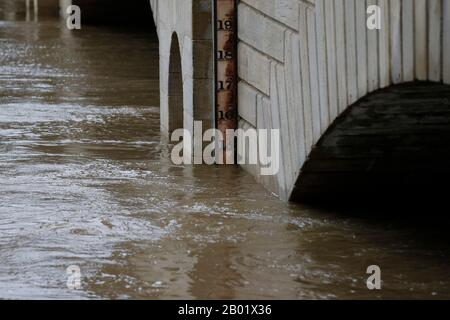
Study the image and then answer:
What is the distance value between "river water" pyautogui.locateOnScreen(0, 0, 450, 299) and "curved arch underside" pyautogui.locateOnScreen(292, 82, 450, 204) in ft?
1.20

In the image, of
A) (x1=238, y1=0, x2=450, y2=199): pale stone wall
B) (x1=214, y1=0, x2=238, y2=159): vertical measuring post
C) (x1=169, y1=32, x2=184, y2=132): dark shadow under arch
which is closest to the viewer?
(x1=238, y1=0, x2=450, y2=199): pale stone wall

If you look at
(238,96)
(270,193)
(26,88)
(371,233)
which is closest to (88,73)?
(26,88)

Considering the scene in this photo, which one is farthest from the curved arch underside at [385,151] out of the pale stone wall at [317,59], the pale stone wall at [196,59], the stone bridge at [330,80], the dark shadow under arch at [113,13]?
the dark shadow under arch at [113,13]

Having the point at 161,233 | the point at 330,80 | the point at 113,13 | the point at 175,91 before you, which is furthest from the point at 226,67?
the point at 113,13

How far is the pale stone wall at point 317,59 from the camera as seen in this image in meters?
7.47

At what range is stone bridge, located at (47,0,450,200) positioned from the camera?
7.67m

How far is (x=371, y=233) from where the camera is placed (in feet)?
32.8

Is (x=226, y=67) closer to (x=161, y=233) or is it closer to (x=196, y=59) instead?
(x=196, y=59)

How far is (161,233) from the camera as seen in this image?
9.95 meters

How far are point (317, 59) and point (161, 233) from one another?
1.90 meters

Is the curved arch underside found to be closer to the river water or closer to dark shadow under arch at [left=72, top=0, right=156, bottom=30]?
the river water

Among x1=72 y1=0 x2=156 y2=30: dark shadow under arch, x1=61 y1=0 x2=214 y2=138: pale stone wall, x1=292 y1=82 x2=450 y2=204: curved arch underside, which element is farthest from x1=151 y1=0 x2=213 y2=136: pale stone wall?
x1=72 y1=0 x2=156 y2=30: dark shadow under arch

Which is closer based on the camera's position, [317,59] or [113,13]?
[317,59]

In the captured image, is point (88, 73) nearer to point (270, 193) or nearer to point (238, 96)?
point (238, 96)
